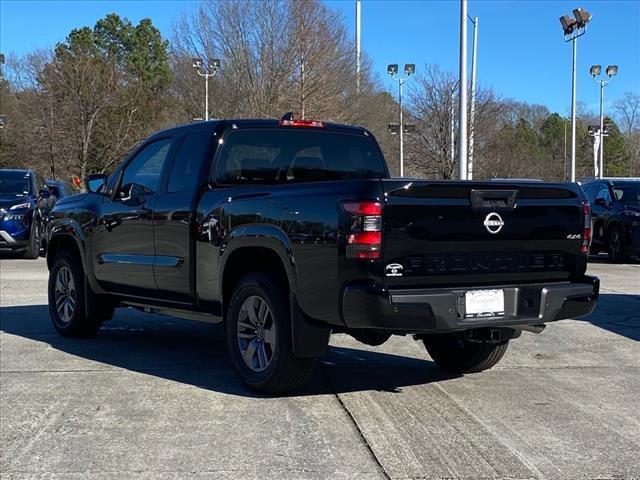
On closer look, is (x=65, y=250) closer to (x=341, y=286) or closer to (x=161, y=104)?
(x=341, y=286)

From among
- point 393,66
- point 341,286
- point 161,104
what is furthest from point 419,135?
point 341,286

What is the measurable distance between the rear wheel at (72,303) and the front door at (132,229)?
0.41m

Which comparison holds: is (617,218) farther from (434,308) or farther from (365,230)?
(365,230)

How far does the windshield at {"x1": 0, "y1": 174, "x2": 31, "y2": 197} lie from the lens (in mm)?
15273

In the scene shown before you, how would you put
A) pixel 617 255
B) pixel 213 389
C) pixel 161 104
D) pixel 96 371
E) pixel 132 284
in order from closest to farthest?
pixel 213 389 → pixel 96 371 → pixel 132 284 → pixel 617 255 → pixel 161 104

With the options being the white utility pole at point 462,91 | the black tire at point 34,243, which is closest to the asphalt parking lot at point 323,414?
the black tire at point 34,243

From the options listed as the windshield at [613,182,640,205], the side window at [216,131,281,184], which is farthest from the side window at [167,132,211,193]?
the windshield at [613,182,640,205]

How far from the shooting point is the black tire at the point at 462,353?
623cm

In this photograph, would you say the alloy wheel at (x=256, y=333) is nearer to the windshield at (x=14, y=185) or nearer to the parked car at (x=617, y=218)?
the windshield at (x=14, y=185)

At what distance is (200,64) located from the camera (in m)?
39.4

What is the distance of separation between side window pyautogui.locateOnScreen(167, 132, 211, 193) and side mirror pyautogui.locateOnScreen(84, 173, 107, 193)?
125 cm

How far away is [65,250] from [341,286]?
4.31 meters

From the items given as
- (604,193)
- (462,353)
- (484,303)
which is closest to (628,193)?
(604,193)

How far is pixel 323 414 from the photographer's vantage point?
514 centimetres
